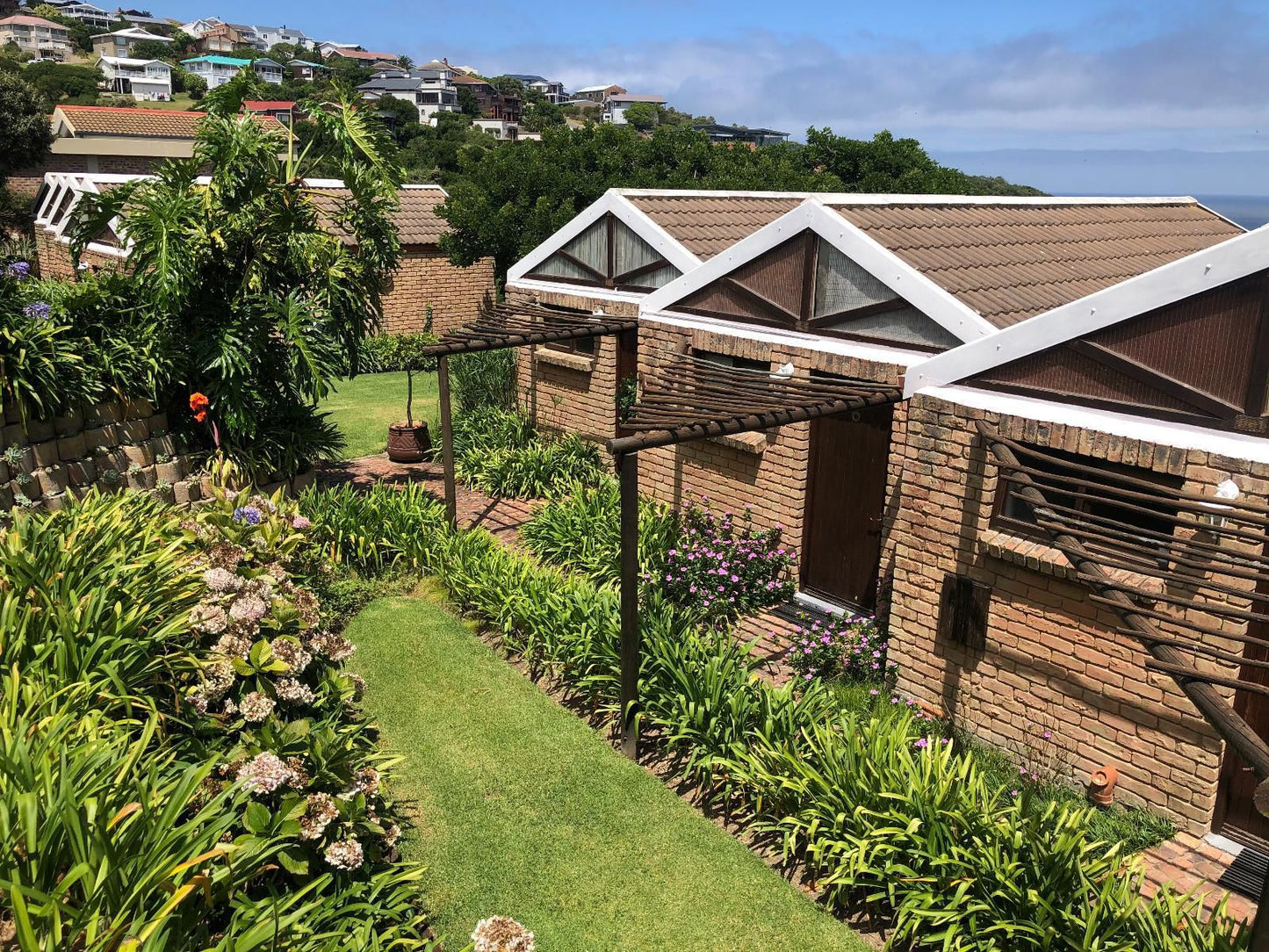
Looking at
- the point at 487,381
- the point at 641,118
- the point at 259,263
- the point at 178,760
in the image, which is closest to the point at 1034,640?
the point at 178,760

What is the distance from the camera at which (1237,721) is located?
12.7 feet

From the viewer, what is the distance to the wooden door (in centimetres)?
916

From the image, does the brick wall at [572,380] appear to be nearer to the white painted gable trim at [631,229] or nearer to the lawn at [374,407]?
the white painted gable trim at [631,229]

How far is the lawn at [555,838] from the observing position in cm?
546

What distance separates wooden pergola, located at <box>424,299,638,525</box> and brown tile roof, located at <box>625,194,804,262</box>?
4.26 ft

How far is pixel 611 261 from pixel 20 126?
35.8 m

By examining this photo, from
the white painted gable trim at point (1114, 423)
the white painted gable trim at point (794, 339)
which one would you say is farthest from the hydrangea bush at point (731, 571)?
the white painted gable trim at point (1114, 423)

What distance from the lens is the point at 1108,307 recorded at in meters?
6.26

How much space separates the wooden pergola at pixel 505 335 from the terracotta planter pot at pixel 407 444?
2144mm

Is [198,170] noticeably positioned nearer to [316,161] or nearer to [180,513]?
[316,161]

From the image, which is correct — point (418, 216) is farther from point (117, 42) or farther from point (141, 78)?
point (117, 42)

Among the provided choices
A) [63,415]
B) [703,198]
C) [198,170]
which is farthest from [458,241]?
[63,415]

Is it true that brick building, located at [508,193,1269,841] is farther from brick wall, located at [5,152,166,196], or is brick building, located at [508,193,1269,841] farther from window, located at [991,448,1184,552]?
brick wall, located at [5,152,166,196]

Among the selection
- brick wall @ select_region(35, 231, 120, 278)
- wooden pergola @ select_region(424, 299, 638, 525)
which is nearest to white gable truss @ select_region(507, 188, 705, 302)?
wooden pergola @ select_region(424, 299, 638, 525)
